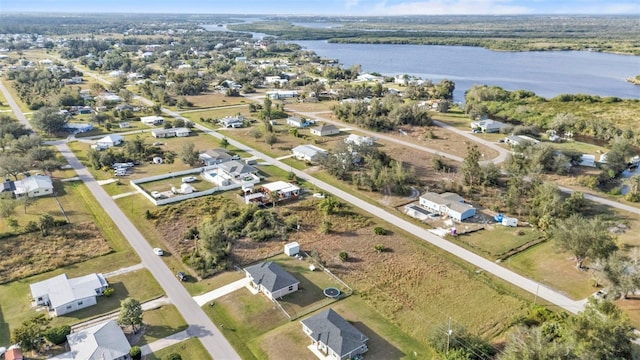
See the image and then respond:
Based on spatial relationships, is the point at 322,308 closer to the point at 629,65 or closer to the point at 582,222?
the point at 582,222

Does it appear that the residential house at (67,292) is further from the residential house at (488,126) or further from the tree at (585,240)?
the residential house at (488,126)

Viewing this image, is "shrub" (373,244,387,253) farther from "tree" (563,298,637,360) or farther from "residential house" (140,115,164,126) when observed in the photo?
"residential house" (140,115,164,126)

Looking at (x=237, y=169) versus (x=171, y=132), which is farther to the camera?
(x=171, y=132)

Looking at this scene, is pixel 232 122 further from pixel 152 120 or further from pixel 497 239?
pixel 497 239

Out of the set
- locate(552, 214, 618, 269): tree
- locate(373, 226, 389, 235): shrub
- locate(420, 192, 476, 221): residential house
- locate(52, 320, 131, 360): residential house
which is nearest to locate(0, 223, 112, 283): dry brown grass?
locate(52, 320, 131, 360): residential house

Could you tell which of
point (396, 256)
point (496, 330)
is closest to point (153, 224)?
point (396, 256)

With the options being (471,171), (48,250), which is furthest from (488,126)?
(48,250)
